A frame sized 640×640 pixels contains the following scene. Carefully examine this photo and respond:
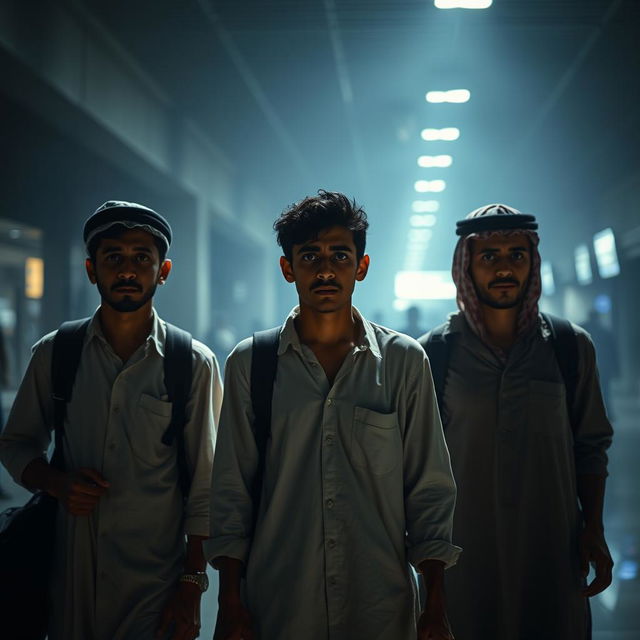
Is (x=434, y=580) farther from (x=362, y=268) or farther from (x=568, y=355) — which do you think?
(x=568, y=355)

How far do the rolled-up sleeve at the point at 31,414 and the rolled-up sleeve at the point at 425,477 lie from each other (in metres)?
1.10

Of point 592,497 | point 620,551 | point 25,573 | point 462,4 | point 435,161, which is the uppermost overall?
point 462,4

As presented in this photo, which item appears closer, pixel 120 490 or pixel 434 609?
pixel 434 609

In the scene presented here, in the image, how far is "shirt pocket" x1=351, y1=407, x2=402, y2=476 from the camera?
5.72 feet

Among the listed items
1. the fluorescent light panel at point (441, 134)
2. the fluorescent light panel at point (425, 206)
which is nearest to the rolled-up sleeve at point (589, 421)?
the fluorescent light panel at point (441, 134)

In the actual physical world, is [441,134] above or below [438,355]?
above

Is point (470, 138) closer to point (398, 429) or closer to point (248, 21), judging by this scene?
point (248, 21)

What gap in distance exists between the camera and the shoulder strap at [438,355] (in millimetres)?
2332

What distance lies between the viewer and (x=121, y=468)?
1987 mm

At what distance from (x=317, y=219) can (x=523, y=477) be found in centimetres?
109

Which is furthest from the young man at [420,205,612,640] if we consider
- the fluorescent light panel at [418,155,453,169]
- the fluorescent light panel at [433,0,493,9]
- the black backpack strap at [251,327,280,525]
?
the fluorescent light panel at [418,155,453,169]

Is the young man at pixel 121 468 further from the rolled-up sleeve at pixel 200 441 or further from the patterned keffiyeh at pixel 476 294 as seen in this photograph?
the patterned keffiyeh at pixel 476 294

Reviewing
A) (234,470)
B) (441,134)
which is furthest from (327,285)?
(441,134)

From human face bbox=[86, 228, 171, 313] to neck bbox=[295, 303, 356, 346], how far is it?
0.53m
